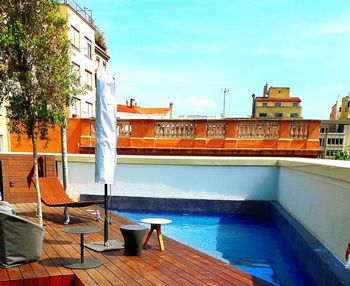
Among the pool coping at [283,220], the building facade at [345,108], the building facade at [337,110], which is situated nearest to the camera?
the pool coping at [283,220]

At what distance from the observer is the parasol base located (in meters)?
4.50

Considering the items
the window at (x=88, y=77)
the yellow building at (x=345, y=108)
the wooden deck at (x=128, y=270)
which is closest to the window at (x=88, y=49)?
the window at (x=88, y=77)

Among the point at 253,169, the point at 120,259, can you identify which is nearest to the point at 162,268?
the point at 120,259

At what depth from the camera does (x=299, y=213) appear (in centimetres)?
657

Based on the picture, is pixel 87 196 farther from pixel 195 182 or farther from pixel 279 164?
pixel 279 164

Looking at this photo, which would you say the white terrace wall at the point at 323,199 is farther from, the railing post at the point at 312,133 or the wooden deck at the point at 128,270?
the railing post at the point at 312,133

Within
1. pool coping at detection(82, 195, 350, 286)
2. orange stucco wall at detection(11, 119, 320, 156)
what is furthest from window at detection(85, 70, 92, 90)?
pool coping at detection(82, 195, 350, 286)

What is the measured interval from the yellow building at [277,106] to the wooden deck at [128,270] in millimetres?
60320

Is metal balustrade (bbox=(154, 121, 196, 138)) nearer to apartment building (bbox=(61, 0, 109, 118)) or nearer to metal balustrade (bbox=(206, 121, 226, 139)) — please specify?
metal balustrade (bbox=(206, 121, 226, 139))

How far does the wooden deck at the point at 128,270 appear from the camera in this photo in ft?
11.3

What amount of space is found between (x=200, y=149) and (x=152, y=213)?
3804 mm

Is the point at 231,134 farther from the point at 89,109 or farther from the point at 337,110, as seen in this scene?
the point at 337,110

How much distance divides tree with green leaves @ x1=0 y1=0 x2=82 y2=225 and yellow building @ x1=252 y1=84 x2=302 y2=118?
60114mm

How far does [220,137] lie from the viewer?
11.8 metres
